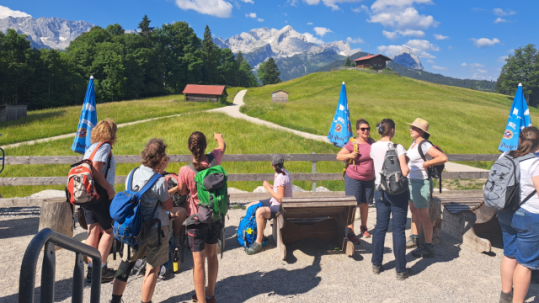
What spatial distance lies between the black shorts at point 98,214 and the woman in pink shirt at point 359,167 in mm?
3701

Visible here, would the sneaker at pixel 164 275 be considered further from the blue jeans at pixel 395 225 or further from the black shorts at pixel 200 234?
the blue jeans at pixel 395 225

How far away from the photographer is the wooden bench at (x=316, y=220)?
16.3 feet

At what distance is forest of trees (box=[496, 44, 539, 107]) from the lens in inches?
3063

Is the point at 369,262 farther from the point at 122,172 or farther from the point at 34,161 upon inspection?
the point at 122,172

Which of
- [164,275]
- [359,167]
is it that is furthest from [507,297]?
[164,275]

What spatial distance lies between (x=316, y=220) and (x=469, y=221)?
2743mm

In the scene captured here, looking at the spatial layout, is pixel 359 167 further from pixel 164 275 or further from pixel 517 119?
pixel 517 119

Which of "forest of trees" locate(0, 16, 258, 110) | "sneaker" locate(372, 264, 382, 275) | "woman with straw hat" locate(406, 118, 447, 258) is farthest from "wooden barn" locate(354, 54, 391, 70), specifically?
"sneaker" locate(372, 264, 382, 275)

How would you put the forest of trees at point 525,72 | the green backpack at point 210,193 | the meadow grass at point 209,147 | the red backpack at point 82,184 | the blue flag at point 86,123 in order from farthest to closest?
the forest of trees at point 525,72
the meadow grass at point 209,147
the blue flag at point 86,123
the red backpack at point 82,184
the green backpack at point 210,193

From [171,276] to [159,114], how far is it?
29.1m

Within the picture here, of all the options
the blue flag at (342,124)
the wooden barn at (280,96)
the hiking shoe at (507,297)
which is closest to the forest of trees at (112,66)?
the wooden barn at (280,96)

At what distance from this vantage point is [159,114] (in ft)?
105

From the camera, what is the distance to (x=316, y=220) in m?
6.00

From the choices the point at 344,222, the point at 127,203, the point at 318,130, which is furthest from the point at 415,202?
the point at 318,130
